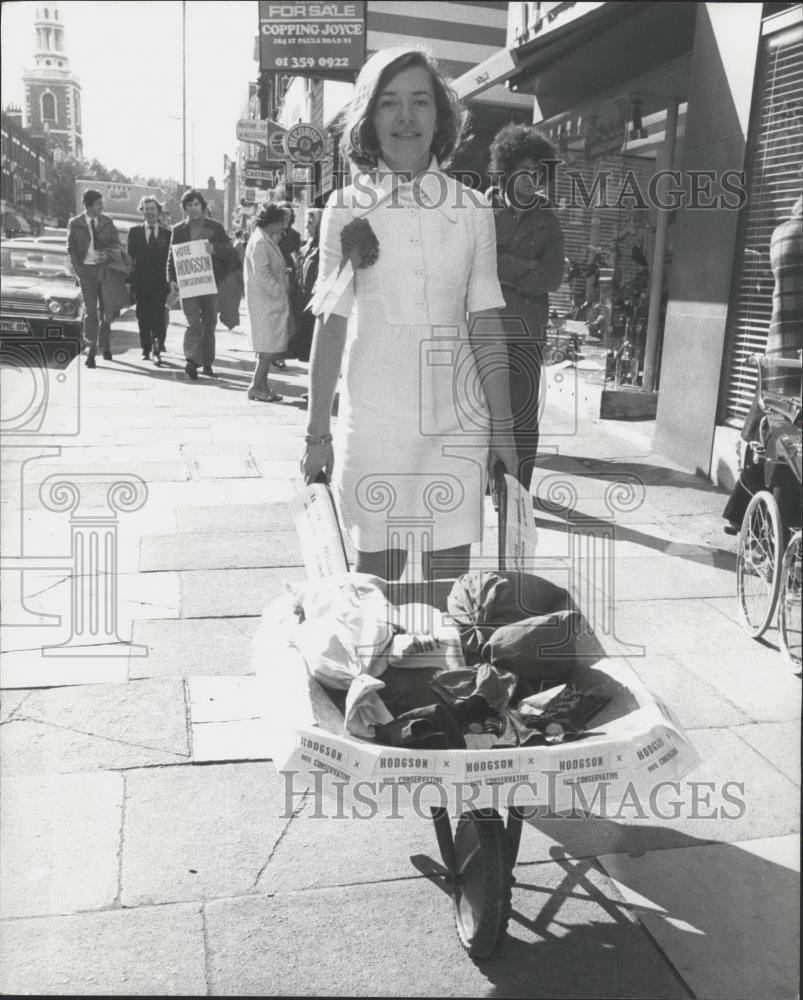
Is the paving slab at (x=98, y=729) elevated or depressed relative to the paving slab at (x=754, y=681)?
depressed

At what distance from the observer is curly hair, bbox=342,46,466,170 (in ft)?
8.55

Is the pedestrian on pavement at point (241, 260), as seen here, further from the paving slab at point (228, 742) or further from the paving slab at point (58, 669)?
the paving slab at point (228, 742)

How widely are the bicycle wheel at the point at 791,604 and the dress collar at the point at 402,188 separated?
1813mm

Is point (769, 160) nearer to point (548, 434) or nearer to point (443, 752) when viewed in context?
point (548, 434)

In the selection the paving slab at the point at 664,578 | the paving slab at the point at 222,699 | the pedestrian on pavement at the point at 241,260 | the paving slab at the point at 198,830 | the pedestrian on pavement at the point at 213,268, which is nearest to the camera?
the paving slab at the point at 198,830

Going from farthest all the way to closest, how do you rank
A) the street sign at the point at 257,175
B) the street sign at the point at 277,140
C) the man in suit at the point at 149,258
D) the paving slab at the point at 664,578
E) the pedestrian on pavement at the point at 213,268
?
1. the street sign at the point at 257,175
2. the street sign at the point at 277,140
3. the man in suit at the point at 149,258
4. the pedestrian on pavement at the point at 213,268
5. the paving slab at the point at 664,578

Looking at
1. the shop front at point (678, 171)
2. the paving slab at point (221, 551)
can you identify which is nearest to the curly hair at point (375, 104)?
the paving slab at point (221, 551)

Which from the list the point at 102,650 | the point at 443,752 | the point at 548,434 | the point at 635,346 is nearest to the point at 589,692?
the point at 443,752

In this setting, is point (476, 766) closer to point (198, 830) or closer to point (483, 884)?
point (483, 884)

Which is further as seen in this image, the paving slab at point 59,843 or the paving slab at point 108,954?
the paving slab at point 59,843

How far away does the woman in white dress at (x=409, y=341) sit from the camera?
266 centimetres

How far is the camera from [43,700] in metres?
3.44

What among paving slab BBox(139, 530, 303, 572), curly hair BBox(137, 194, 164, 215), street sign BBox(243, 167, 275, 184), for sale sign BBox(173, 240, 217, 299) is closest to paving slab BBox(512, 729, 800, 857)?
paving slab BBox(139, 530, 303, 572)

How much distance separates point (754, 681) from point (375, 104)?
2410 mm
